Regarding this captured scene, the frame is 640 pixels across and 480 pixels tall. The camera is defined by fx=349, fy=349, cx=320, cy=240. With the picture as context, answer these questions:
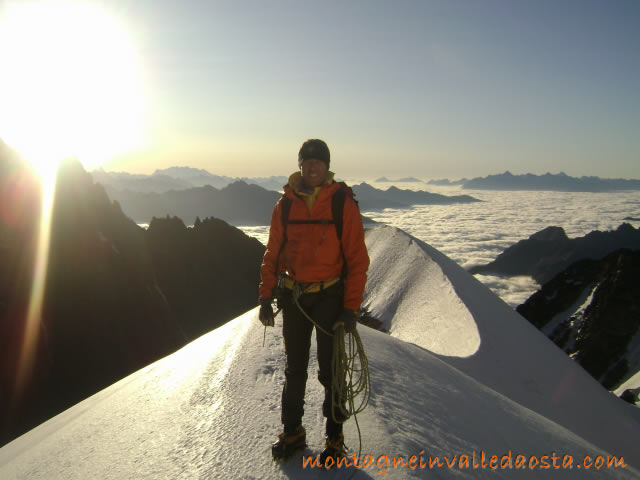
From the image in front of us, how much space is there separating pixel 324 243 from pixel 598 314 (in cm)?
4035

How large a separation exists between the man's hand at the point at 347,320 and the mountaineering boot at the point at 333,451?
3.56 feet

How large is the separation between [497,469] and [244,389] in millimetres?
3246

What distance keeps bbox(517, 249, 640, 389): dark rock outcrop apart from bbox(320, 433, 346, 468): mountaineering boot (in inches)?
1365

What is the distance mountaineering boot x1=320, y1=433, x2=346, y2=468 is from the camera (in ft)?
11.2

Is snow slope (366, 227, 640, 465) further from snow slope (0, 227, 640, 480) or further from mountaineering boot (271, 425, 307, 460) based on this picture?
mountaineering boot (271, 425, 307, 460)

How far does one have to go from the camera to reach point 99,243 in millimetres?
31594

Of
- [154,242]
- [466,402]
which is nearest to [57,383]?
[466,402]

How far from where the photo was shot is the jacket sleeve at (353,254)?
3449 millimetres

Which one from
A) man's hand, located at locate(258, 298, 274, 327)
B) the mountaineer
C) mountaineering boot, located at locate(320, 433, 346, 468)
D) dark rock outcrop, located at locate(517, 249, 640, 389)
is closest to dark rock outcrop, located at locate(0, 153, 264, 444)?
man's hand, located at locate(258, 298, 274, 327)

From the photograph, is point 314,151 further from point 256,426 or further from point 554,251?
point 554,251

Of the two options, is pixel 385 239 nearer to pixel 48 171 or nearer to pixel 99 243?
pixel 99 243

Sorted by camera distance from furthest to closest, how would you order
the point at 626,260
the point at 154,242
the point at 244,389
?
the point at 154,242, the point at 626,260, the point at 244,389

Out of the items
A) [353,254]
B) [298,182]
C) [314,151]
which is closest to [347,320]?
[353,254]

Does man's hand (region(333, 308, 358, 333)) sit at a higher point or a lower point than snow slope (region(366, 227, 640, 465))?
higher
